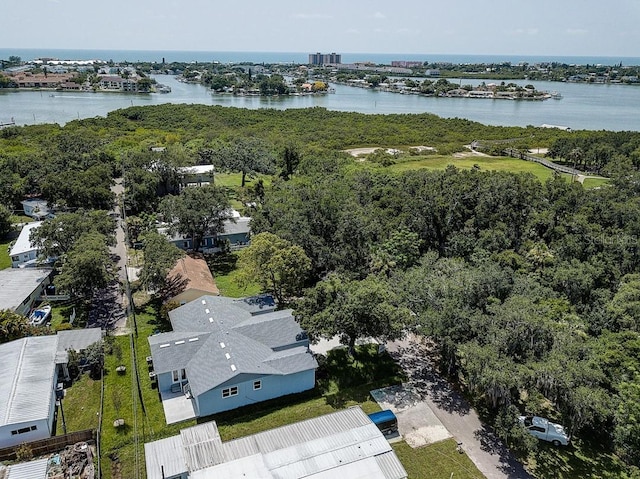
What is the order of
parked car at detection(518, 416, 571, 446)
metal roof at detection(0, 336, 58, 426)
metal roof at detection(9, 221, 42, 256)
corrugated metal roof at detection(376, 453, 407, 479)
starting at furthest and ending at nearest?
metal roof at detection(9, 221, 42, 256), parked car at detection(518, 416, 571, 446), metal roof at detection(0, 336, 58, 426), corrugated metal roof at detection(376, 453, 407, 479)

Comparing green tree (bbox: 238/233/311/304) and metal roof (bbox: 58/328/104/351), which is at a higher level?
green tree (bbox: 238/233/311/304)

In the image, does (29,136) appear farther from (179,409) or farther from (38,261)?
(179,409)

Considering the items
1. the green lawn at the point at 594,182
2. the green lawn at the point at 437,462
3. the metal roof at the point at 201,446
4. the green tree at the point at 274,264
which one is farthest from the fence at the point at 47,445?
the green lawn at the point at 594,182

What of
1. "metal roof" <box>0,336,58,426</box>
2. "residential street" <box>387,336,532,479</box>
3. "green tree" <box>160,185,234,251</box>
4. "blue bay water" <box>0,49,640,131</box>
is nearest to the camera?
"residential street" <box>387,336,532,479</box>

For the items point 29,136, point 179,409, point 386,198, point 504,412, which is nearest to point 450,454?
point 504,412

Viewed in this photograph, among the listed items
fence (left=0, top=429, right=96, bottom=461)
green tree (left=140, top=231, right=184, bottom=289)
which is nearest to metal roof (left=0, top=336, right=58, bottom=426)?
fence (left=0, top=429, right=96, bottom=461)

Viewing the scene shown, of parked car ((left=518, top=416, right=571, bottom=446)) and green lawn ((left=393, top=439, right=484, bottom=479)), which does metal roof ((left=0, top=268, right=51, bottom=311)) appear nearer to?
green lawn ((left=393, top=439, right=484, bottom=479))
